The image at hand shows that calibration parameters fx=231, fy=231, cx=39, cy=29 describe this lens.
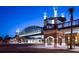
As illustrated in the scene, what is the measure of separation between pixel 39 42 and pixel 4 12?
0.62 metres

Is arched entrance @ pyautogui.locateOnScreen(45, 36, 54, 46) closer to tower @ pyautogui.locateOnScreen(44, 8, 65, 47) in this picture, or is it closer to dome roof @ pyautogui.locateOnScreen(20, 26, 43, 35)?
tower @ pyautogui.locateOnScreen(44, 8, 65, 47)

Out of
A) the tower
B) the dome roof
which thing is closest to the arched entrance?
the tower

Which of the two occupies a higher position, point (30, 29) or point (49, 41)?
point (30, 29)

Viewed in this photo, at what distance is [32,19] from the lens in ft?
10.2

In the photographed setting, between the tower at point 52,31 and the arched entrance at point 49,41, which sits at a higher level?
the tower at point 52,31

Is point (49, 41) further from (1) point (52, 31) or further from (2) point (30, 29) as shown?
(2) point (30, 29)

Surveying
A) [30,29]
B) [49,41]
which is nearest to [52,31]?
[49,41]

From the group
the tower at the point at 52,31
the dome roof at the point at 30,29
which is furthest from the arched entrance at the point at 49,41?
the dome roof at the point at 30,29

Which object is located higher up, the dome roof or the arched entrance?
the dome roof

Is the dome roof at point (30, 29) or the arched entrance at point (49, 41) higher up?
the dome roof at point (30, 29)

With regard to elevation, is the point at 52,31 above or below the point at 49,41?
above

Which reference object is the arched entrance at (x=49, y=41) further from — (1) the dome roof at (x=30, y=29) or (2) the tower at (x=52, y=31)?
(1) the dome roof at (x=30, y=29)
